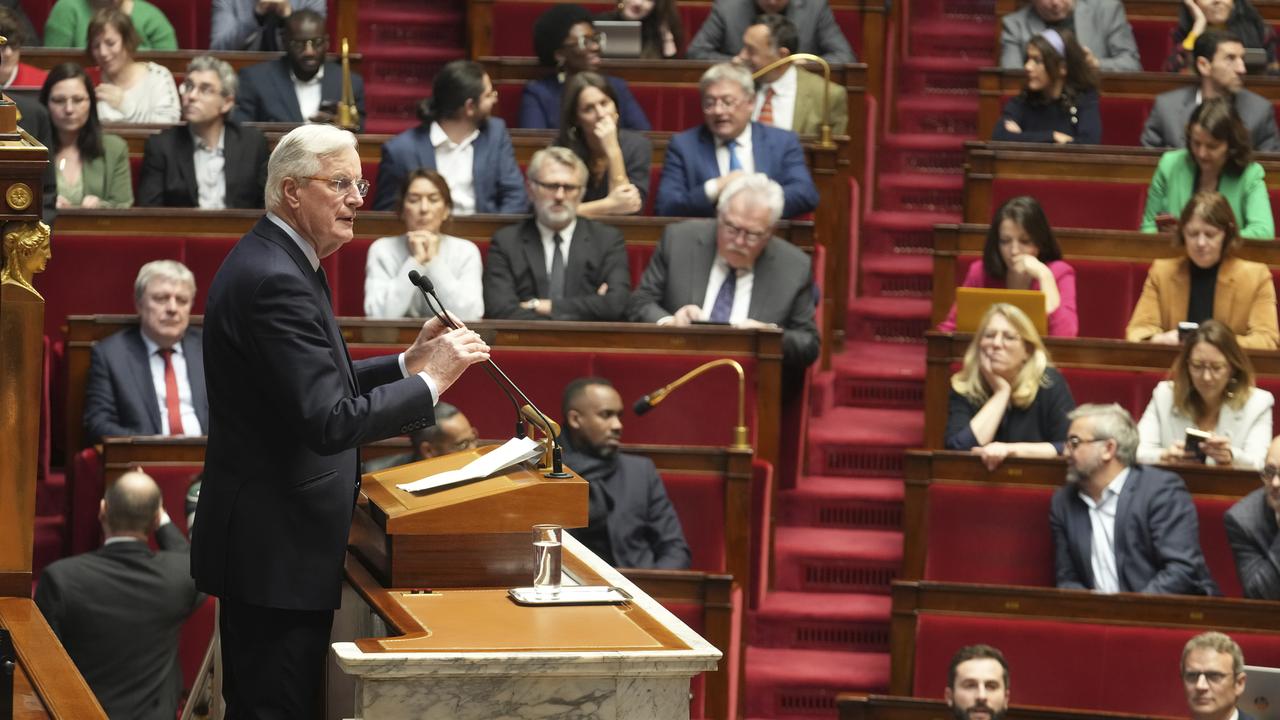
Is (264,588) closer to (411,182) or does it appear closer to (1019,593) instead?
(1019,593)

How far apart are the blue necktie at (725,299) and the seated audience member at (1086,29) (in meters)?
1.21

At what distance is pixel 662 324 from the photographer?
299 cm

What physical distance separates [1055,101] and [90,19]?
6.38 feet

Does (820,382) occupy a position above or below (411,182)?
below

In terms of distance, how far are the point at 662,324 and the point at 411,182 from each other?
20.0 inches

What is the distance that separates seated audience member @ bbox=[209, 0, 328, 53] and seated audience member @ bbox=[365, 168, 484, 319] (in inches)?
43.4

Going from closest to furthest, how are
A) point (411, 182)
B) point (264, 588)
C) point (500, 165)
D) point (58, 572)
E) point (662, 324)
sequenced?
1. point (264, 588)
2. point (58, 572)
3. point (662, 324)
4. point (411, 182)
5. point (500, 165)

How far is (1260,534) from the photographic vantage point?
268 centimetres

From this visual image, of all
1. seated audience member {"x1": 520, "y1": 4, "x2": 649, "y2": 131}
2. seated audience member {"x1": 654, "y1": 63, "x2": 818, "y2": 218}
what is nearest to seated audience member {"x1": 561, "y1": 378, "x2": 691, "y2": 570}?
seated audience member {"x1": 654, "y1": 63, "x2": 818, "y2": 218}

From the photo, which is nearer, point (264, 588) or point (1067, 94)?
point (264, 588)

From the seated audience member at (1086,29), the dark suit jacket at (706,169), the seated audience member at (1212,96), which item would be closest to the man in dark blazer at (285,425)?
the dark suit jacket at (706,169)

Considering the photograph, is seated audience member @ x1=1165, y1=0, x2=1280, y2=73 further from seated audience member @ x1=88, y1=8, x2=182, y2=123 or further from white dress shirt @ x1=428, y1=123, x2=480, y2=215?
seated audience member @ x1=88, y1=8, x2=182, y2=123

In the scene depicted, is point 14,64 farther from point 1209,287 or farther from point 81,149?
point 1209,287

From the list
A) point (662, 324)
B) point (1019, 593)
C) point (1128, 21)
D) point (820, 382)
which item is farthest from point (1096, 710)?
point (1128, 21)
